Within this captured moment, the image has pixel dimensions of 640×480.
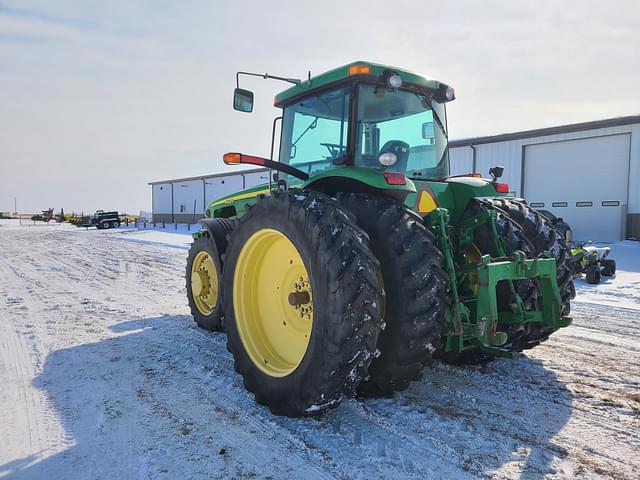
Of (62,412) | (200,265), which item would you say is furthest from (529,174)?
(62,412)

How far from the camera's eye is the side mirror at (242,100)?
4859mm

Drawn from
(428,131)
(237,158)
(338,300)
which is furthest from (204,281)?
(338,300)

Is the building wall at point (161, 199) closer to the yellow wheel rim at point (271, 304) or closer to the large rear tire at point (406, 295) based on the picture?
the yellow wheel rim at point (271, 304)

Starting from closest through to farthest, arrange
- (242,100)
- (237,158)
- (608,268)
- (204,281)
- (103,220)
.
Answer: (237,158) → (242,100) → (204,281) → (608,268) → (103,220)

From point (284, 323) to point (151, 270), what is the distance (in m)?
8.32

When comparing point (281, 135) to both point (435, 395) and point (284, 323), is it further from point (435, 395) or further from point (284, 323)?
point (435, 395)

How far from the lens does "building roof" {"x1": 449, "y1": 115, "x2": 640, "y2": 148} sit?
614 inches

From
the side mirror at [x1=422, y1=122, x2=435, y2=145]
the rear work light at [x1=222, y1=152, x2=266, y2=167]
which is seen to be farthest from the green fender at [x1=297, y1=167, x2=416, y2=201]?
the side mirror at [x1=422, y1=122, x2=435, y2=145]

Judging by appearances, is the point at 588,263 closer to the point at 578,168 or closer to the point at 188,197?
the point at 578,168

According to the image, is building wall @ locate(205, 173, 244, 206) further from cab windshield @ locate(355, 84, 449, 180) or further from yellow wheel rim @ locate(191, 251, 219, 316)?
cab windshield @ locate(355, 84, 449, 180)

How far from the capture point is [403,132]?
4191mm

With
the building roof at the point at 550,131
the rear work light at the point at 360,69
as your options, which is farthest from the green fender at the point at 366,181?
the building roof at the point at 550,131

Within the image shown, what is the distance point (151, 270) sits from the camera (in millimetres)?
11102

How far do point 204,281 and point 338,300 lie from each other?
3456 millimetres
